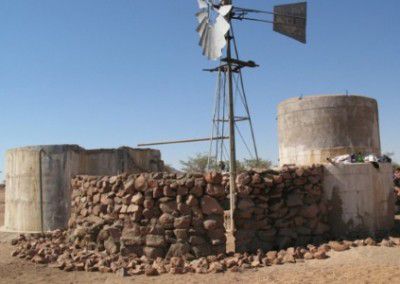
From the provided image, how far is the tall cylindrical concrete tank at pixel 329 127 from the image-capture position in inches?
455

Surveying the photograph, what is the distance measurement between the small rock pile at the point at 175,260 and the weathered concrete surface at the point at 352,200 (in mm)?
582

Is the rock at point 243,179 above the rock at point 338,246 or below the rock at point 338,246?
above

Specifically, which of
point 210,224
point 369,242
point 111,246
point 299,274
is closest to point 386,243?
point 369,242

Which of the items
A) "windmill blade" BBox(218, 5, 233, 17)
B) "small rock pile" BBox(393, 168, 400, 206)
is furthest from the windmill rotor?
"small rock pile" BBox(393, 168, 400, 206)

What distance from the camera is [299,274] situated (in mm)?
6738

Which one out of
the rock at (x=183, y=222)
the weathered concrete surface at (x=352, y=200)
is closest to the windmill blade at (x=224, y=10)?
the weathered concrete surface at (x=352, y=200)

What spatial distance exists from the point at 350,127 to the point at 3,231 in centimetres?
945

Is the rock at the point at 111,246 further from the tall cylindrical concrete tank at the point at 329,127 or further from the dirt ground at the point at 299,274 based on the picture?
the tall cylindrical concrete tank at the point at 329,127

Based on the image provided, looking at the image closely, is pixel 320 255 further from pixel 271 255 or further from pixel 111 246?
pixel 111 246

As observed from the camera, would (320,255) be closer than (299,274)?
No

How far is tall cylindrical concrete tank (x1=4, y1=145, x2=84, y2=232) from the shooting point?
12.1 metres

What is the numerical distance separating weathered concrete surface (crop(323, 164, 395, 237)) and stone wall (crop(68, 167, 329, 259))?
25cm

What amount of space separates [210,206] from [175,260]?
3.50ft

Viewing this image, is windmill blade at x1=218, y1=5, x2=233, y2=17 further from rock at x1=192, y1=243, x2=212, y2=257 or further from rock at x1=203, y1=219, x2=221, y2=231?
rock at x1=192, y1=243, x2=212, y2=257
